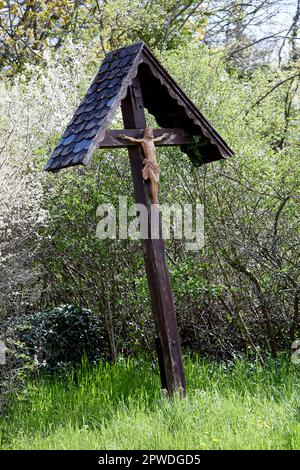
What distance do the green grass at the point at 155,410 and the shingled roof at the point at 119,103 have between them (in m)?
1.93

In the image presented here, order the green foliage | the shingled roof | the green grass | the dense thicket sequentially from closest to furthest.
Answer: the green grass → the shingled roof → the dense thicket → the green foliage

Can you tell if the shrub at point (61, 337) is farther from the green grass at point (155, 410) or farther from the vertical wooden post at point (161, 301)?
the vertical wooden post at point (161, 301)

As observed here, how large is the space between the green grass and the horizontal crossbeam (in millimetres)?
1948

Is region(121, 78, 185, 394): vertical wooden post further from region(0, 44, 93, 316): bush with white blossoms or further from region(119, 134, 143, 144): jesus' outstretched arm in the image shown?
region(0, 44, 93, 316): bush with white blossoms

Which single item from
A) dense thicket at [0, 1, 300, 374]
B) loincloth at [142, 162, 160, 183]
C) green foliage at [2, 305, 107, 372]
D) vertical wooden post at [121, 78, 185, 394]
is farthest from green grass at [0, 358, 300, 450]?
loincloth at [142, 162, 160, 183]

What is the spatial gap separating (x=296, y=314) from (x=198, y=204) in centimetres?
150

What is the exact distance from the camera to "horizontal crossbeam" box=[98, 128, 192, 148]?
609cm

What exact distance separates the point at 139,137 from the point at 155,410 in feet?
6.95

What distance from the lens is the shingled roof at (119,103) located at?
5965 millimetres

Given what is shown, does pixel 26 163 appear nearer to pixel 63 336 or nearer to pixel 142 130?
pixel 63 336

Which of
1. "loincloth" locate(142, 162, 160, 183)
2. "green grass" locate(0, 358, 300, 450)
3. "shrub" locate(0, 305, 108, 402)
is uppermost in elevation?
"loincloth" locate(142, 162, 160, 183)

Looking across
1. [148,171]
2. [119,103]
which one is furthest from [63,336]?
[119,103]

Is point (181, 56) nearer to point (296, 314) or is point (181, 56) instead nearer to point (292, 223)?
point (292, 223)

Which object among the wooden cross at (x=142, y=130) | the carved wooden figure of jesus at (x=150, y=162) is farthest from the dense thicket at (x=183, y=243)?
the carved wooden figure of jesus at (x=150, y=162)
